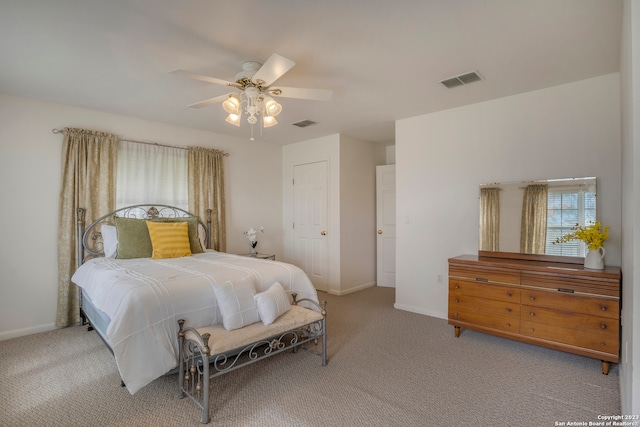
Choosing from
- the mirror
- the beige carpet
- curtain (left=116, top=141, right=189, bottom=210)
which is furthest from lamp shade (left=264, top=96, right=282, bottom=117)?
the mirror

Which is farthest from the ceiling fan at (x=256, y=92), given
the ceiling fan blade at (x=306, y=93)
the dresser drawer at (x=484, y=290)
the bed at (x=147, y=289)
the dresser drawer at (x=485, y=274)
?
the dresser drawer at (x=484, y=290)

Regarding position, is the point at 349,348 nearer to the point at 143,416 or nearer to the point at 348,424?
the point at 348,424

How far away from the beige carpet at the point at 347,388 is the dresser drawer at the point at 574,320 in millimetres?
334

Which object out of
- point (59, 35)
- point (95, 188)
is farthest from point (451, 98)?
point (95, 188)

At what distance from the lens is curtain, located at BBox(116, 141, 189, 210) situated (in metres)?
4.06

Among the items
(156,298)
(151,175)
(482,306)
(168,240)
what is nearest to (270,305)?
(156,298)

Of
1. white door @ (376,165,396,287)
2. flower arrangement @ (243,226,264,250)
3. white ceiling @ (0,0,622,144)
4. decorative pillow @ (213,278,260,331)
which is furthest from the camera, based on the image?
white door @ (376,165,396,287)

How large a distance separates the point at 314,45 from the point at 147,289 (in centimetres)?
215

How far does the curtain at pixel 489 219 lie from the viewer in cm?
347

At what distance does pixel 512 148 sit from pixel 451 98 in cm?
84

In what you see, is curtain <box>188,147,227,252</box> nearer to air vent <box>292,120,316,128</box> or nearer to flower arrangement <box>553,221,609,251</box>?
air vent <box>292,120,316,128</box>

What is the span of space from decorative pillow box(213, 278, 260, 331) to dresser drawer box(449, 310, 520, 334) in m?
2.11

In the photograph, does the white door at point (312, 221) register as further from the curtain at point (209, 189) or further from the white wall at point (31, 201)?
the white wall at point (31, 201)

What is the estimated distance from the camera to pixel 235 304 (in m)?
2.38
